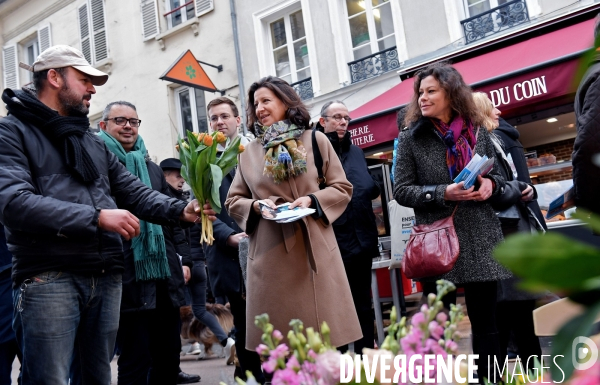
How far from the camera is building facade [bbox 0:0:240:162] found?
1341cm

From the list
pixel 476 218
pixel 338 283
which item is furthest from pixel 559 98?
pixel 338 283

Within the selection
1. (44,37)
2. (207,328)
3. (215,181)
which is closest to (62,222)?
(215,181)

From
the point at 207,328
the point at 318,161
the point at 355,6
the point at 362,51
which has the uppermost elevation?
the point at 355,6

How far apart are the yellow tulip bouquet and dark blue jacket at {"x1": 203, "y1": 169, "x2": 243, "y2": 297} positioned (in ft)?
3.45

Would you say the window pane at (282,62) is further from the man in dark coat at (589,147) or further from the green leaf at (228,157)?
the man in dark coat at (589,147)

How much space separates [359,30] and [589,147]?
9.75m

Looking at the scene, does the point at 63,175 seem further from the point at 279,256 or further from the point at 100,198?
the point at 279,256

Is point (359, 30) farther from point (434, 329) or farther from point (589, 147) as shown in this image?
point (434, 329)

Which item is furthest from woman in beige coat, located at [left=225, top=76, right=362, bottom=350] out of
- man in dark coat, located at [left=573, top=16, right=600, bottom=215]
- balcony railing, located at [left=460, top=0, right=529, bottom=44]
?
balcony railing, located at [left=460, top=0, right=529, bottom=44]

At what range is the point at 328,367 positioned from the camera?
83 cm

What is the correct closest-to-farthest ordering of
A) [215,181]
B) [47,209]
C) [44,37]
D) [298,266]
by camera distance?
[47,209], [215,181], [298,266], [44,37]

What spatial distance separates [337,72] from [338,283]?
349 inches

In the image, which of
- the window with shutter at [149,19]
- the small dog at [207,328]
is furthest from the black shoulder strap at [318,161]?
the window with shutter at [149,19]

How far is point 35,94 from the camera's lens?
2818 mm
